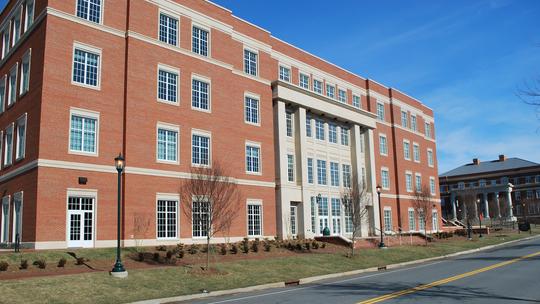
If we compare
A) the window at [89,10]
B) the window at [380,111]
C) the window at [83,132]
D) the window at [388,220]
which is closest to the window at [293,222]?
the window at [388,220]

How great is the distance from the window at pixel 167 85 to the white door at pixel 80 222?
27.7 ft

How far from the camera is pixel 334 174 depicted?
47000mm

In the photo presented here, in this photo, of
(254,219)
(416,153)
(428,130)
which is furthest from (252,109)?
(428,130)

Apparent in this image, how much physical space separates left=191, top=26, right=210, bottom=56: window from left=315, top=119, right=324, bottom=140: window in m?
14.3

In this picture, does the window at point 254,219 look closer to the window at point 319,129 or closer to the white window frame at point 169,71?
the white window frame at point 169,71

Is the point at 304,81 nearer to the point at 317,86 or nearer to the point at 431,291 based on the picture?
the point at 317,86

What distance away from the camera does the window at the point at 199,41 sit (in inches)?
1374

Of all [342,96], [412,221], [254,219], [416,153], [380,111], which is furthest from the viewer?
[416,153]

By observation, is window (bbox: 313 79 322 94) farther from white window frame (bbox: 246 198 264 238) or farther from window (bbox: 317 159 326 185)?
white window frame (bbox: 246 198 264 238)

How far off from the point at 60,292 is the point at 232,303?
614cm

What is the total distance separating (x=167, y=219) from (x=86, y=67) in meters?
10.4

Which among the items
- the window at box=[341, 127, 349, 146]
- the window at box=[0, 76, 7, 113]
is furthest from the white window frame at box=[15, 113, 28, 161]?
the window at box=[341, 127, 349, 146]

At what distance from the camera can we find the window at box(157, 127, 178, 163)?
31.3m

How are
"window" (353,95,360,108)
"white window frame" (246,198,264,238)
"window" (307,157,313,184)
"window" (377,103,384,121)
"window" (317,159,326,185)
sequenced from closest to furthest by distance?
"white window frame" (246,198,264,238) < "window" (307,157,313,184) < "window" (317,159,326,185) < "window" (353,95,360,108) < "window" (377,103,384,121)
